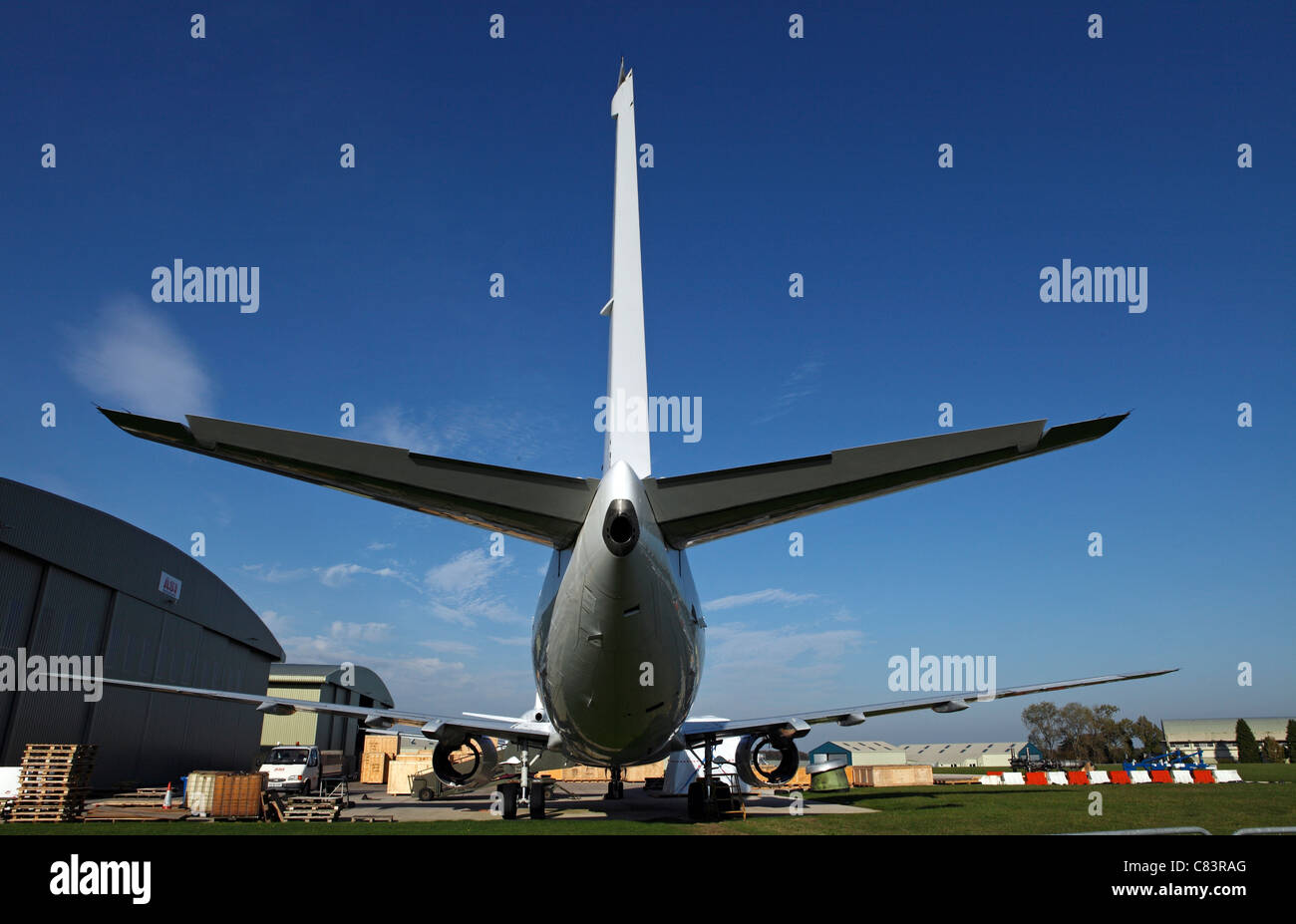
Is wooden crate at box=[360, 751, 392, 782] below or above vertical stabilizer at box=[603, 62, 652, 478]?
below

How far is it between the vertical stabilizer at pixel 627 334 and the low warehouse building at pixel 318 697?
2041 inches

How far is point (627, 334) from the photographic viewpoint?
12.2 meters

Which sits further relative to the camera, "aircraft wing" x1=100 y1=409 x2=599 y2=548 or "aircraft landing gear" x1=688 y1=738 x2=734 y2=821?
"aircraft landing gear" x1=688 y1=738 x2=734 y2=821

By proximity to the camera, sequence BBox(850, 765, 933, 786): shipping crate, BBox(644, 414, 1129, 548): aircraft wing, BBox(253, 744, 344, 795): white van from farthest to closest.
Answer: BBox(850, 765, 933, 786): shipping crate
BBox(253, 744, 344, 795): white van
BBox(644, 414, 1129, 548): aircraft wing

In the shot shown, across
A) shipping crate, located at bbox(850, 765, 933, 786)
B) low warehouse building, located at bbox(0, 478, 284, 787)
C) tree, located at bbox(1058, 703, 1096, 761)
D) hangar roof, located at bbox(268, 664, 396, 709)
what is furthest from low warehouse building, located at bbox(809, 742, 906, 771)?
hangar roof, located at bbox(268, 664, 396, 709)

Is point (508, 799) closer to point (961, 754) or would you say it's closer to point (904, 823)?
point (904, 823)

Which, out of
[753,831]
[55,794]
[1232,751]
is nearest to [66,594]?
[55,794]

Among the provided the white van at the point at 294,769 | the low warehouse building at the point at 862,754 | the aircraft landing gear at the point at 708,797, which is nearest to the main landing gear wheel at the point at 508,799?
the aircraft landing gear at the point at 708,797

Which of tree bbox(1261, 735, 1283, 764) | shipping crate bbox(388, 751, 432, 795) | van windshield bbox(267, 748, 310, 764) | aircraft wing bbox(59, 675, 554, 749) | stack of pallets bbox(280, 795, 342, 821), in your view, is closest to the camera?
aircraft wing bbox(59, 675, 554, 749)

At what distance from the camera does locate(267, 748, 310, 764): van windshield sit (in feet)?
98.4

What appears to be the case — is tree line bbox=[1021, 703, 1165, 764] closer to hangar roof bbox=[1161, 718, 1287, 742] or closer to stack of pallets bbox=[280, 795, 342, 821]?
hangar roof bbox=[1161, 718, 1287, 742]

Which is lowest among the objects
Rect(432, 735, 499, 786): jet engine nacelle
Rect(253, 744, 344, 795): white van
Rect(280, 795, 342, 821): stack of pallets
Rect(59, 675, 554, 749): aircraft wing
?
Rect(253, 744, 344, 795): white van

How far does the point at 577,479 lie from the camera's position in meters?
8.86

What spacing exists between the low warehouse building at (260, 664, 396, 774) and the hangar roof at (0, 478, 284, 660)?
59.7 feet
